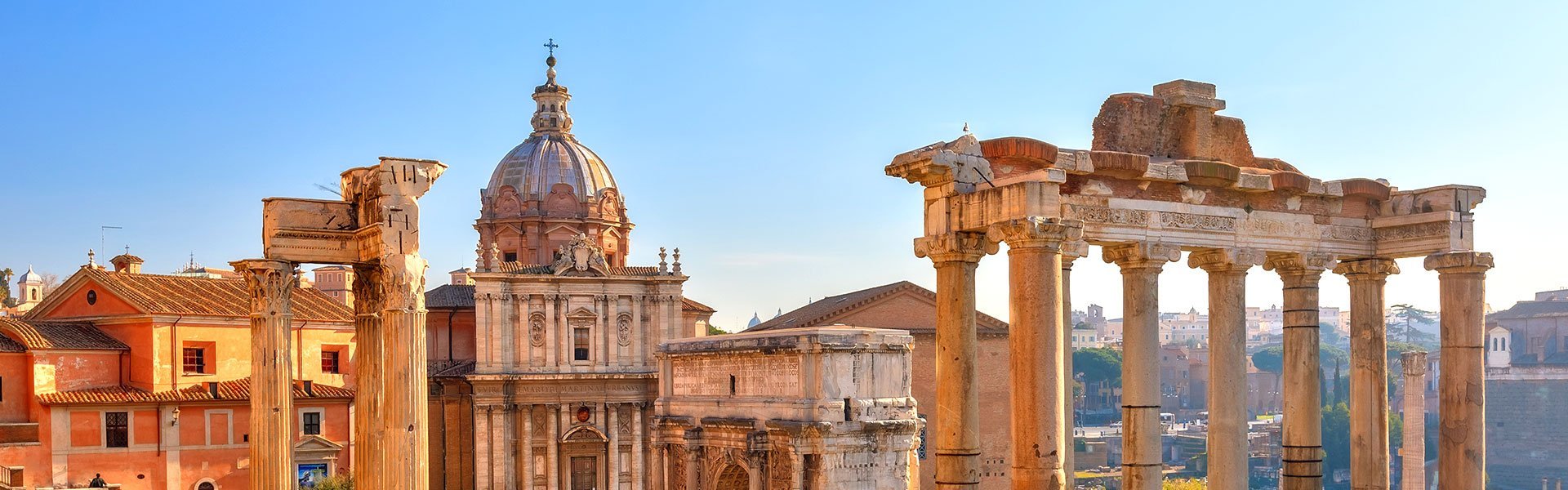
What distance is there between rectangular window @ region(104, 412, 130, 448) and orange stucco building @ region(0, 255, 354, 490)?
28mm

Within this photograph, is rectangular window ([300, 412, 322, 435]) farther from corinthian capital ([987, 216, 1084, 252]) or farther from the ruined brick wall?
the ruined brick wall

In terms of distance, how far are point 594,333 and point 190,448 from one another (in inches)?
521

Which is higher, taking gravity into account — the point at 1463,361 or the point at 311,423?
the point at 1463,361

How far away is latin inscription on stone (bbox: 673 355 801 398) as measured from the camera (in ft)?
132

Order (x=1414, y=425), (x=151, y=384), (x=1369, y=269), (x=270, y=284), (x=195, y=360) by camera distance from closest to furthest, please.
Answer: (x=1369, y=269) < (x=270, y=284) < (x=1414, y=425) < (x=151, y=384) < (x=195, y=360)

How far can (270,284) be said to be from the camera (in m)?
21.0

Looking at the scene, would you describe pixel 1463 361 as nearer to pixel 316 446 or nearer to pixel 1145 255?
pixel 1145 255

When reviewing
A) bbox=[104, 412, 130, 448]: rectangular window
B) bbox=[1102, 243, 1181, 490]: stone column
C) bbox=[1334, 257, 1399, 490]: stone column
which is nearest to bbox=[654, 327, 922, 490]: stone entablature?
bbox=[104, 412, 130, 448]: rectangular window

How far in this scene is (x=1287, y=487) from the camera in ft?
64.2

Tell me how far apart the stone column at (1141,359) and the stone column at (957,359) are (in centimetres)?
180

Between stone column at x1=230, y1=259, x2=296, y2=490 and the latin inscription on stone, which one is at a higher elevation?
stone column at x1=230, y1=259, x2=296, y2=490

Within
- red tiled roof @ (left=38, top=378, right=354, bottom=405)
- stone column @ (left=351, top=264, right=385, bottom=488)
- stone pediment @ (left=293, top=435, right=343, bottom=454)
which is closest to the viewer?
stone column @ (left=351, top=264, right=385, bottom=488)

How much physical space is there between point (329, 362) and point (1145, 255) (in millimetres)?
33159

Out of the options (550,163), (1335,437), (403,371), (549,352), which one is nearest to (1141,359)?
(403,371)
